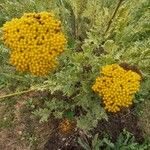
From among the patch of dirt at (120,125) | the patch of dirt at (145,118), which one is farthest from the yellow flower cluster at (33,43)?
the patch of dirt at (145,118)

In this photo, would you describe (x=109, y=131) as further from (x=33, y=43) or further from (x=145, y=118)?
(x=33, y=43)

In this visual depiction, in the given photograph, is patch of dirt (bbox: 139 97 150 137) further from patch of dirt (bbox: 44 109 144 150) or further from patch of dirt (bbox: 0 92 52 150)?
patch of dirt (bbox: 0 92 52 150)

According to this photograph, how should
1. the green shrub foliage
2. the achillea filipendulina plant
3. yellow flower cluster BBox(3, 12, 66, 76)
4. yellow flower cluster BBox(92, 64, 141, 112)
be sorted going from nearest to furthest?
yellow flower cluster BBox(3, 12, 66, 76)
yellow flower cluster BBox(92, 64, 141, 112)
the green shrub foliage
the achillea filipendulina plant

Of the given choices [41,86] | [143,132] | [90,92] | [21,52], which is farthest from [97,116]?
[21,52]

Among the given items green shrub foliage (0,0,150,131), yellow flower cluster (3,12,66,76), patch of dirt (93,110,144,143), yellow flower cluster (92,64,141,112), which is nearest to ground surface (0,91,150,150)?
patch of dirt (93,110,144,143)

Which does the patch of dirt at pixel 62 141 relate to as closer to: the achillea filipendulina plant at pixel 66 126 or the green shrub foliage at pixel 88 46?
the achillea filipendulina plant at pixel 66 126

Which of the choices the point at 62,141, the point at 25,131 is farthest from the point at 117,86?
the point at 25,131

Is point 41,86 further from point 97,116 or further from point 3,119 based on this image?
point 3,119
